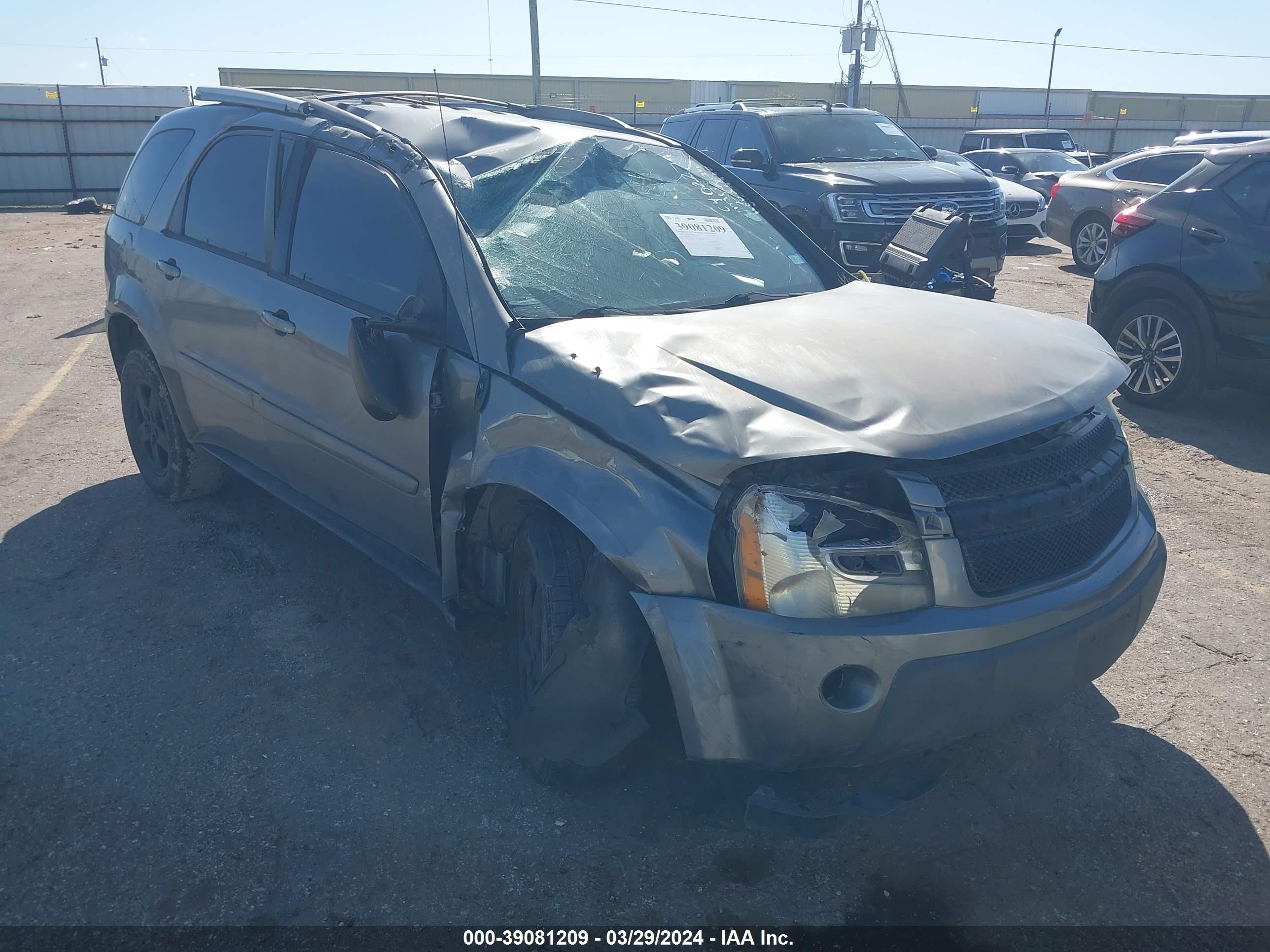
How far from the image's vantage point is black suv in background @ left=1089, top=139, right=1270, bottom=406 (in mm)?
6156

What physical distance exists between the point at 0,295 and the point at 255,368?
10218 millimetres

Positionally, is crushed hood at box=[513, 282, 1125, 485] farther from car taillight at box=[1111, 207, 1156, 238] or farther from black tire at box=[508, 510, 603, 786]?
car taillight at box=[1111, 207, 1156, 238]

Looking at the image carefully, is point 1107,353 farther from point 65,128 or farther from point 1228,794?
point 65,128

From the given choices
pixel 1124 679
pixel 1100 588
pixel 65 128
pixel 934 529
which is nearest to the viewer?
pixel 934 529

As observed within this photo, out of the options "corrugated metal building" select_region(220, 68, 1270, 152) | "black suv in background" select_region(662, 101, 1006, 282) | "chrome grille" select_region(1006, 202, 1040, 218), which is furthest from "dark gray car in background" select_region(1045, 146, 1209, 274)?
"corrugated metal building" select_region(220, 68, 1270, 152)

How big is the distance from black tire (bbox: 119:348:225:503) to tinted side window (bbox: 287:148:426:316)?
151 cm

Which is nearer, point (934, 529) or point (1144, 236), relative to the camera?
point (934, 529)

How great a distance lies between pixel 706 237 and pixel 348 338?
1.41 m

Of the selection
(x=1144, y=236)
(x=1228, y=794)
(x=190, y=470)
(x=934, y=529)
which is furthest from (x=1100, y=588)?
(x=1144, y=236)

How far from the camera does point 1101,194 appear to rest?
523 inches

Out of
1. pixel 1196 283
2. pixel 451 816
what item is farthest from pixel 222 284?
pixel 1196 283

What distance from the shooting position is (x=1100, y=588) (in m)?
2.71

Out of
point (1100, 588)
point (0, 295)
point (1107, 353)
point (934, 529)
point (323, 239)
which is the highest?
point (323, 239)

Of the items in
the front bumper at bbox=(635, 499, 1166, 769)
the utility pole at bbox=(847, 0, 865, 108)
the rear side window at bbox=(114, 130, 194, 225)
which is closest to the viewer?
the front bumper at bbox=(635, 499, 1166, 769)
